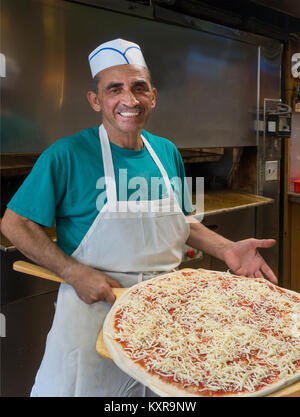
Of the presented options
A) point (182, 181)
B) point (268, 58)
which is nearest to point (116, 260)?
point (182, 181)

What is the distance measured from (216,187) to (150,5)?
832 mm

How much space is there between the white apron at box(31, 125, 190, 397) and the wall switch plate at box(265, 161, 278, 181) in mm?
1164

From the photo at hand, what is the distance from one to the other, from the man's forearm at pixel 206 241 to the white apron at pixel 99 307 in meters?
0.24

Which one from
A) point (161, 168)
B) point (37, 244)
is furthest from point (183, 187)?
point (37, 244)

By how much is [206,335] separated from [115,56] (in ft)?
2.68

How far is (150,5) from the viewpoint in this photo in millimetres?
1653

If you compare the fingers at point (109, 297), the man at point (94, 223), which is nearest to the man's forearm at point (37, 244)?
the man at point (94, 223)

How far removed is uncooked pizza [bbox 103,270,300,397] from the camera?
0.81 meters

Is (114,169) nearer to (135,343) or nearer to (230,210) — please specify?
(135,343)

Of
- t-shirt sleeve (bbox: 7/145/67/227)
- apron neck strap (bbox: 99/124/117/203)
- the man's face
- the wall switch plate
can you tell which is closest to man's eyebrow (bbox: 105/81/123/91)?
the man's face

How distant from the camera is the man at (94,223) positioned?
1.13 metres

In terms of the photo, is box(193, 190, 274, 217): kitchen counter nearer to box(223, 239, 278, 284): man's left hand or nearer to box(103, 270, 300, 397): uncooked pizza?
box(223, 239, 278, 284): man's left hand

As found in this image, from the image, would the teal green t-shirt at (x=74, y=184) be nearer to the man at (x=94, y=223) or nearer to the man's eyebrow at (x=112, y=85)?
the man at (x=94, y=223)
